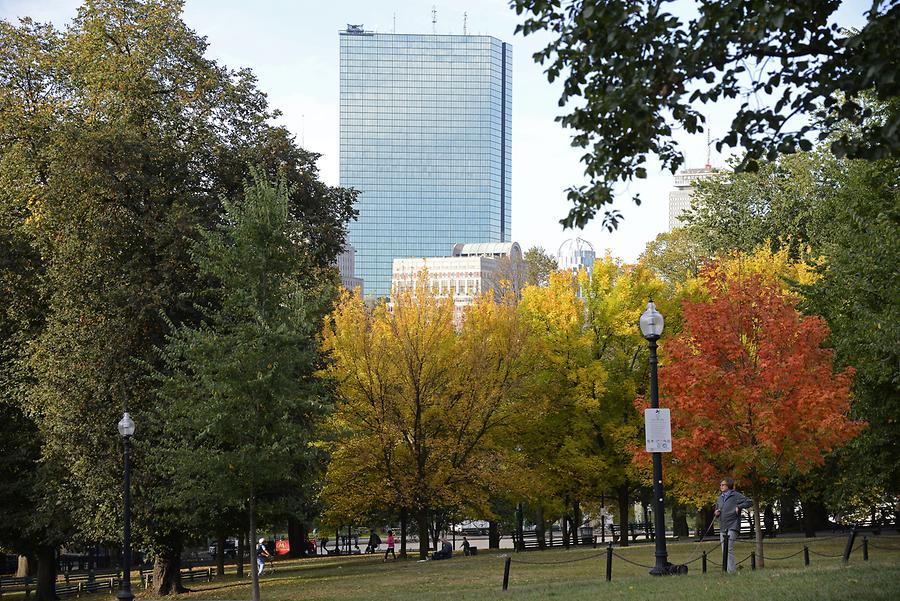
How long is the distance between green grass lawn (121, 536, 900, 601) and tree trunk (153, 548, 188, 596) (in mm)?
1151

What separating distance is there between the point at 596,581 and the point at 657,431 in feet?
11.1

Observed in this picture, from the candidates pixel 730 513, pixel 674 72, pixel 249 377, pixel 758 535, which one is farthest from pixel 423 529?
pixel 674 72

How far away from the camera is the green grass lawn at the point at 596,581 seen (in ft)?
45.2

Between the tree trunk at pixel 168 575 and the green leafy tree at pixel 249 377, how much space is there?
736cm

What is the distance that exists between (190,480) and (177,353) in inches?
119

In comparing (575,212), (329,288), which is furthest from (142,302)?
(575,212)

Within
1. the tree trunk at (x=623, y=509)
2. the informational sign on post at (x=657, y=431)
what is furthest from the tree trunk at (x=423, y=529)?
the informational sign on post at (x=657, y=431)

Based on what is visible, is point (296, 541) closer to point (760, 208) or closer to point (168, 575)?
point (168, 575)

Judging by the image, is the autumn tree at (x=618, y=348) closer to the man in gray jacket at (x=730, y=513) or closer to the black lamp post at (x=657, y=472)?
the man in gray jacket at (x=730, y=513)

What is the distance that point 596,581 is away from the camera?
19.6m

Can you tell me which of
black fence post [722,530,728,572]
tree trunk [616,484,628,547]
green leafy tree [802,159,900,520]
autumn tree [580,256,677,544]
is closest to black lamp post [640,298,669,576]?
black fence post [722,530,728,572]

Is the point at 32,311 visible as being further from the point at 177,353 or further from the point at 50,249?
the point at 177,353

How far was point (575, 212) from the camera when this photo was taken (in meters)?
10.7

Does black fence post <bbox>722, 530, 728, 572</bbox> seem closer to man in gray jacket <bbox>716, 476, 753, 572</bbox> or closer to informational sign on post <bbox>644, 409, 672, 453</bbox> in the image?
man in gray jacket <bbox>716, 476, 753, 572</bbox>
